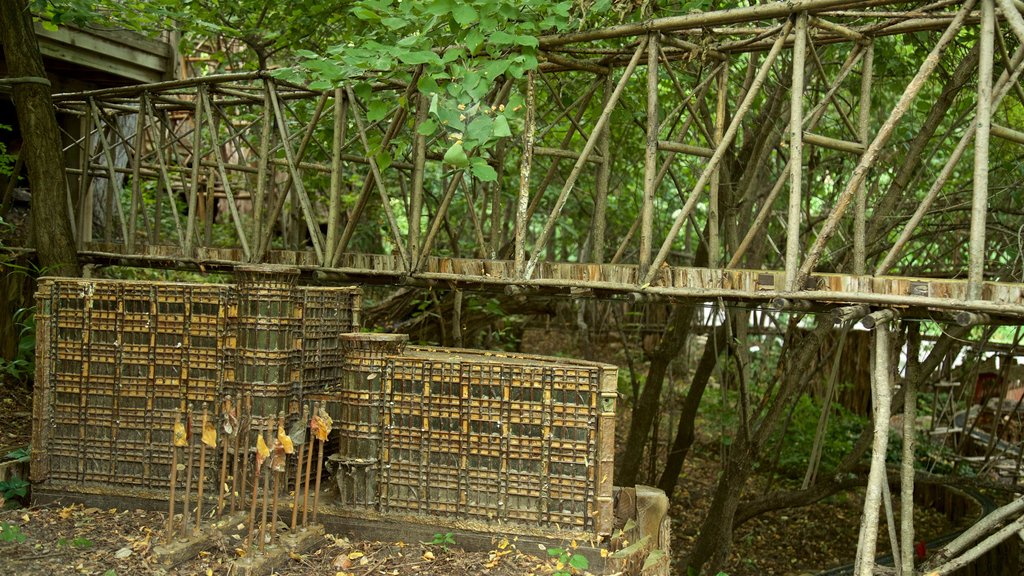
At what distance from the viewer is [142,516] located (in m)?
6.98

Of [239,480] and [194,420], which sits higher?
[194,420]

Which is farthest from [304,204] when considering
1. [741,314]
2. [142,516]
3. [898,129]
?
[898,129]

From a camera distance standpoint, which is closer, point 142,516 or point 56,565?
point 56,565

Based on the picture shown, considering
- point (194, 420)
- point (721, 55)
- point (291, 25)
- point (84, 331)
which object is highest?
point (291, 25)

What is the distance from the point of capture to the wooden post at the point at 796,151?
6613 millimetres

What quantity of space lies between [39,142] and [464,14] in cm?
596

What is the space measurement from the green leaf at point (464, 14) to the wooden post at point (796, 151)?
256 centimetres

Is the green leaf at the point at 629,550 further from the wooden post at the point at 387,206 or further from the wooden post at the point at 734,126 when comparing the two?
the wooden post at the point at 387,206

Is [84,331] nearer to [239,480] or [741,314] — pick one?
[239,480]

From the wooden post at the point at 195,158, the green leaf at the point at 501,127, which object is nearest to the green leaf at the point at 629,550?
the green leaf at the point at 501,127

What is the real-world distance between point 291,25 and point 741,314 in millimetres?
7020

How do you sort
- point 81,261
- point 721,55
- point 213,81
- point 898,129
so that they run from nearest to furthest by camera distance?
1. point 721,55
2. point 213,81
3. point 81,261
4. point 898,129

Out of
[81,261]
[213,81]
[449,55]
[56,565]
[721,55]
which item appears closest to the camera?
[56,565]

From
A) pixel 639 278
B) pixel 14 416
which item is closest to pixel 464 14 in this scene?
pixel 639 278
